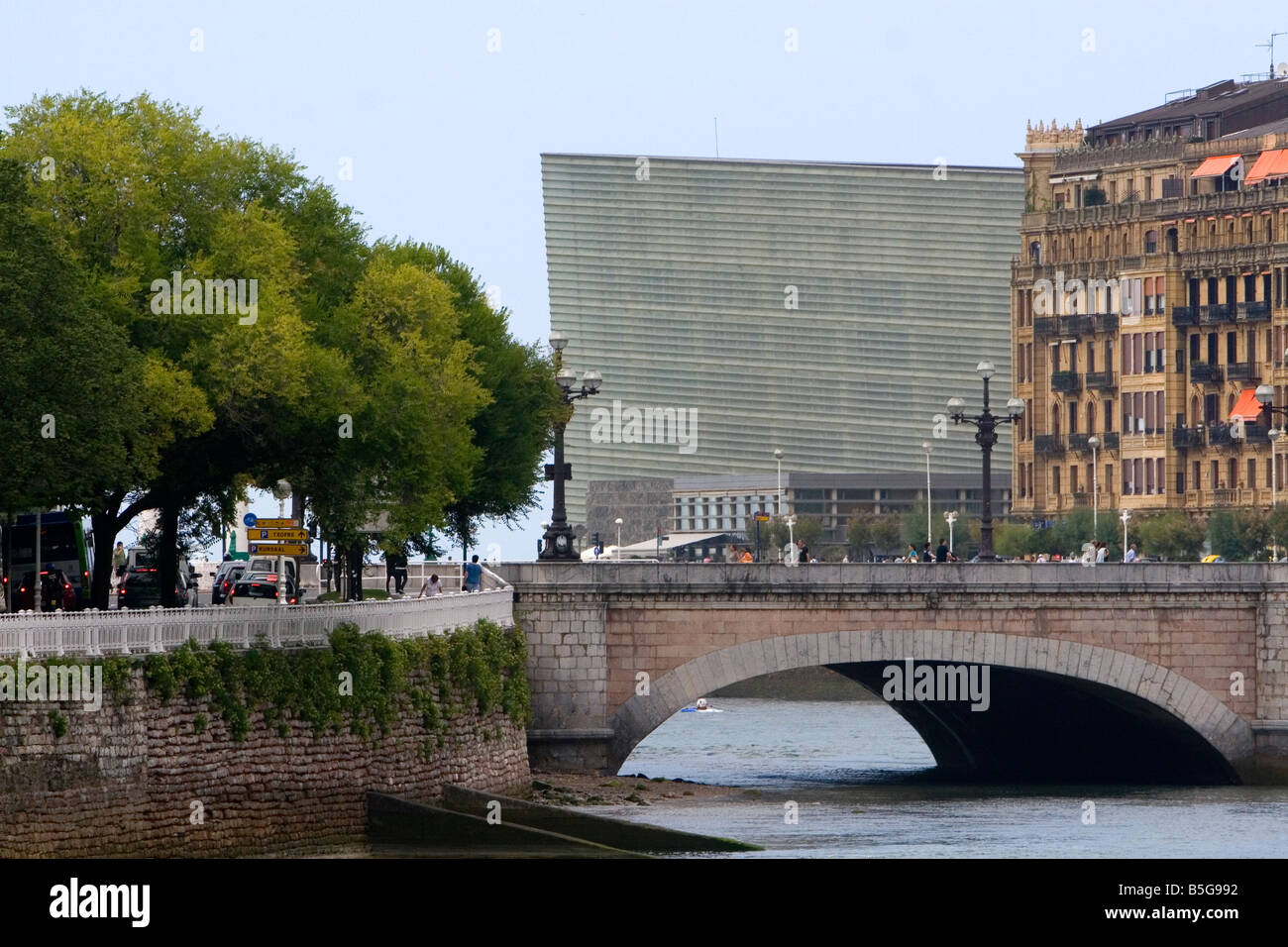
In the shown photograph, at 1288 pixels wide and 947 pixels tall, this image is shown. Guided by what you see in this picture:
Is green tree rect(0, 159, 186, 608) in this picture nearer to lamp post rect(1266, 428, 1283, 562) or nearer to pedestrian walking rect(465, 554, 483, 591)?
pedestrian walking rect(465, 554, 483, 591)

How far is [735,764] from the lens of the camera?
88.9 metres

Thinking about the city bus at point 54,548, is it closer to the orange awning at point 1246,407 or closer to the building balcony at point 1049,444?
the orange awning at point 1246,407

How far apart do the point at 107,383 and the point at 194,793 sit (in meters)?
8.32

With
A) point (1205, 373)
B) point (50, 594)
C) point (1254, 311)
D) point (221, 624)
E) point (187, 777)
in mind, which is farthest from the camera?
point (1205, 373)

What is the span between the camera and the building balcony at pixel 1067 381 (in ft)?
502

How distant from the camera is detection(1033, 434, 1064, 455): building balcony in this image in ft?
511

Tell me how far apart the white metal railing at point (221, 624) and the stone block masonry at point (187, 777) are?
86 centimetres

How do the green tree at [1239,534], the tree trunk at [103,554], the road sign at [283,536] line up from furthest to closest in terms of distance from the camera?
the green tree at [1239,534]
the tree trunk at [103,554]
the road sign at [283,536]

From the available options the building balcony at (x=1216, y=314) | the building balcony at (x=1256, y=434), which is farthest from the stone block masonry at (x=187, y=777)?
the building balcony at (x=1216, y=314)

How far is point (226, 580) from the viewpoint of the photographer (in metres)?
83.1

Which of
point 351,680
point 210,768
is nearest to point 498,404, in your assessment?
point 351,680

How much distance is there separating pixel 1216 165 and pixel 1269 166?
9.69ft

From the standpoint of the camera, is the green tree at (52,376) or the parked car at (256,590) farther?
the parked car at (256,590)

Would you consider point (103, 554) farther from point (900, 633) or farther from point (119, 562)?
point (119, 562)
